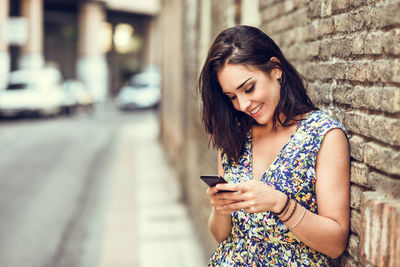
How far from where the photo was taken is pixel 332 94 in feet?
8.35

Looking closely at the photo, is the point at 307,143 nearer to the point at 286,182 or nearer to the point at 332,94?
the point at 286,182

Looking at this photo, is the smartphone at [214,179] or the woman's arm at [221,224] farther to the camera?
the woman's arm at [221,224]

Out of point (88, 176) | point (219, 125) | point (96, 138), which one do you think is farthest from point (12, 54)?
point (219, 125)

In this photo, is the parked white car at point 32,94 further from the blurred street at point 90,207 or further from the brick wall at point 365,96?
the brick wall at point 365,96

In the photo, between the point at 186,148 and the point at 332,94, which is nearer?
the point at 332,94

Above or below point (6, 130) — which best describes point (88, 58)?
above

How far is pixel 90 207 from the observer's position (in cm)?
844

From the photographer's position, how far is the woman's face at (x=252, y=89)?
2268mm

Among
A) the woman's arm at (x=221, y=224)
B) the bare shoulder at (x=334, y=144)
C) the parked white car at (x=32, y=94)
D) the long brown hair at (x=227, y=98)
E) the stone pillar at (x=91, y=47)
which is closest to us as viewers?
the bare shoulder at (x=334, y=144)

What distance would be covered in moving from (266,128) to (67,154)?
1167cm

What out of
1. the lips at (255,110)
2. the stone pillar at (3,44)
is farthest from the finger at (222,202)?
the stone pillar at (3,44)

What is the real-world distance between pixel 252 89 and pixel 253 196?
1.64 ft

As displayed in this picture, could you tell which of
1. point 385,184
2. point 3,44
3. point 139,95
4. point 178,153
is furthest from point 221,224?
point 139,95

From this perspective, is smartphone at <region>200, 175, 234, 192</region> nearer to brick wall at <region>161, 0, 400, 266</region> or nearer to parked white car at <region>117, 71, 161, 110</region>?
brick wall at <region>161, 0, 400, 266</region>
